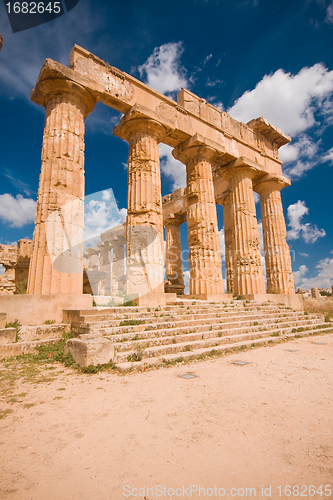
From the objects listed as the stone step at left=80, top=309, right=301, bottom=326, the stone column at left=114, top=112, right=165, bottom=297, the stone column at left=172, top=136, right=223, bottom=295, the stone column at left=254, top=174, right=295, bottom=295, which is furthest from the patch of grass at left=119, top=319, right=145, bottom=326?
the stone column at left=254, top=174, right=295, bottom=295

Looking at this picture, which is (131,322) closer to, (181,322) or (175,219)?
(181,322)

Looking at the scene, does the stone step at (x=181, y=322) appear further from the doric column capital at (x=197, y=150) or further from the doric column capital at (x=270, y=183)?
the doric column capital at (x=270, y=183)

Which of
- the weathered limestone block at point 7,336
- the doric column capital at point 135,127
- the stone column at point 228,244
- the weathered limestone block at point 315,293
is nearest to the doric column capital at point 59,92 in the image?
the doric column capital at point 135,127

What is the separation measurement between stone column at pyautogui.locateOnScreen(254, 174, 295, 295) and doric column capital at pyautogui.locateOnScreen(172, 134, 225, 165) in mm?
4569

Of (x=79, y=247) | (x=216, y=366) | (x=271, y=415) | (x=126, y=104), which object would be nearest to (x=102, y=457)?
(x=271, y=415)

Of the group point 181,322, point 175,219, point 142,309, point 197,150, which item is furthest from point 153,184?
point 175,219

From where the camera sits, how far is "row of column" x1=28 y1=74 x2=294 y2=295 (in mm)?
6977

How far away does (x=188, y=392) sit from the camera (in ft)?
9.84

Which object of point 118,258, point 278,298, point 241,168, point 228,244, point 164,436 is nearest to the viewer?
point 164,436

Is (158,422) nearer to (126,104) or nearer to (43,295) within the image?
(43,295)

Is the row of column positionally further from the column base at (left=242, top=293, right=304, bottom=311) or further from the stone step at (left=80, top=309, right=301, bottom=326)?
the stone step at (left=80, top=309, right=301, bottom=326)

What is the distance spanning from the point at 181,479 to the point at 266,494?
50 centimetres

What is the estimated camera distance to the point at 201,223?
1116 cm

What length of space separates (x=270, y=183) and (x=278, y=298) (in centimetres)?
693
